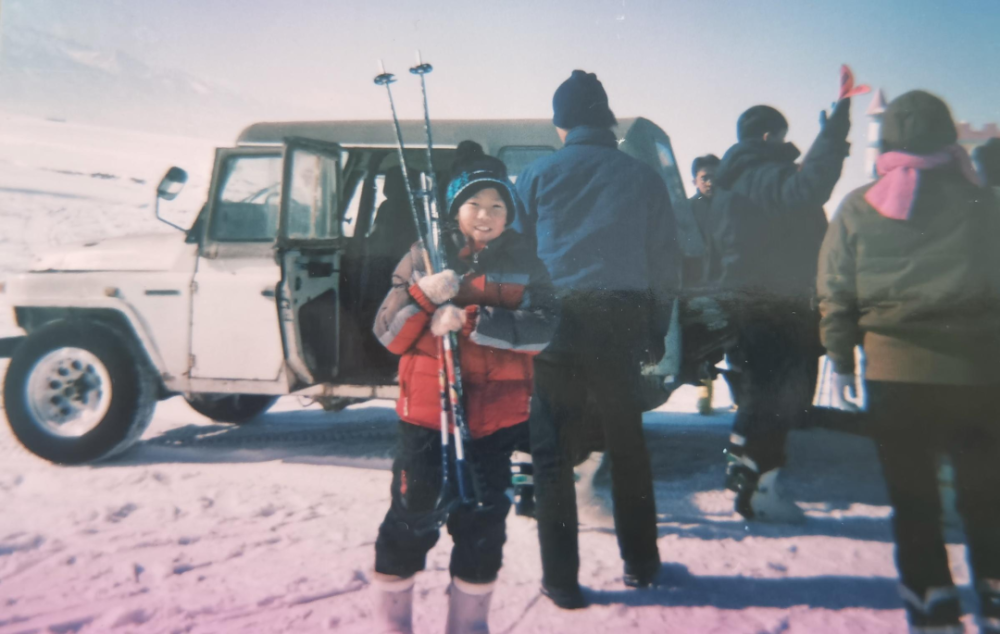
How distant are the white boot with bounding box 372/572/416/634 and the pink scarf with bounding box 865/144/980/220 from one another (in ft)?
5.47

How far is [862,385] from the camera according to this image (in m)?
1.94

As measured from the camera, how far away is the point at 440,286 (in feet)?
5.52

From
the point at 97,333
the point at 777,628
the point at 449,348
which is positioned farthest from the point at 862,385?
the point at 97,333

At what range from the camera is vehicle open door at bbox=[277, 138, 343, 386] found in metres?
3.16

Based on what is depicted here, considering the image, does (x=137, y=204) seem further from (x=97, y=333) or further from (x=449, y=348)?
(x=449, y=348)

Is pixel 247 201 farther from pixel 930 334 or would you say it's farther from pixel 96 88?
pixel 930 334

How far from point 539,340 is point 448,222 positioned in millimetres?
427

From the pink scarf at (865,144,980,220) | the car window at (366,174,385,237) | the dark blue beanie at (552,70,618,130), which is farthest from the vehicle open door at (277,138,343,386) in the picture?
the pink scarf at (865,144,980,220)

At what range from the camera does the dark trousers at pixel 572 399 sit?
2.08 metres

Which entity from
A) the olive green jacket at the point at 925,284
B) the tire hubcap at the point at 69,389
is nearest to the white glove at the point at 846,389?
the olive green jacket at the point at 925,284

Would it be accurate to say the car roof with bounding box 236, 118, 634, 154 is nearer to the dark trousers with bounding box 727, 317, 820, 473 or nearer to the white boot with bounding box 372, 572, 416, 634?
the dark trousers with bounding box 727, 317, 820, 473

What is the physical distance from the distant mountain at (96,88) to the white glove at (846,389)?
7.55 feet

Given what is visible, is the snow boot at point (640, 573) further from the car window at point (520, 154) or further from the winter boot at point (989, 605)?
the car window at point (520, 154)

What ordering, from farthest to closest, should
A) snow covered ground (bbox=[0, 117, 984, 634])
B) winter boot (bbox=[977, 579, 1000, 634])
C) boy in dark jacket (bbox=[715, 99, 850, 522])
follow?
boy in dark jacket (bbox=[715, 99, 850, 522]), snow covered ground (bbox=[0, 117, 984, 634]), winter boot (bbox=[977, 579, 1000, 634])
